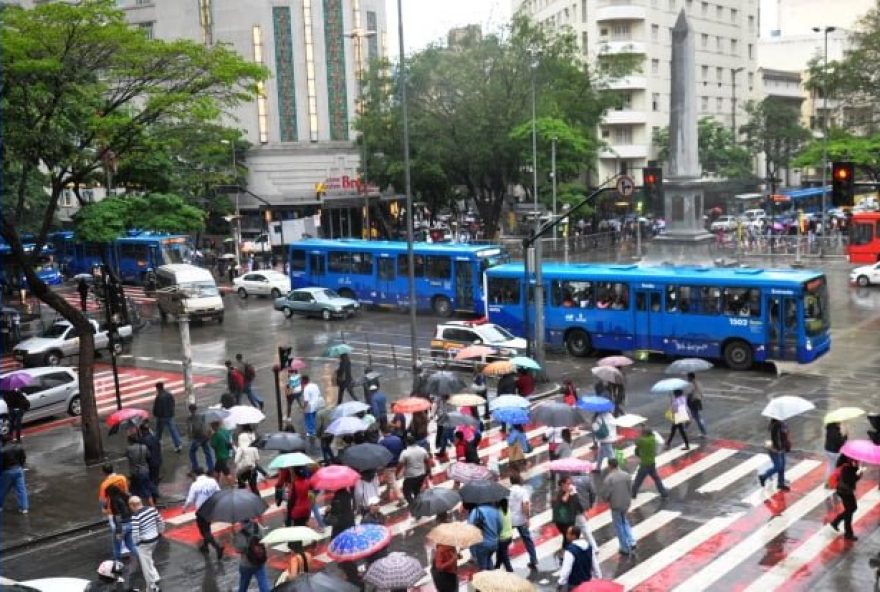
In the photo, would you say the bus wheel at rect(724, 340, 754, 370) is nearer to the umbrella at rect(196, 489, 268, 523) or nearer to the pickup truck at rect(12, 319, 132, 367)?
the umbrella at rect(196, 489, 268, 523)

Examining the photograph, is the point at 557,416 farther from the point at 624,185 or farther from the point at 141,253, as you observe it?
the point at 141,253

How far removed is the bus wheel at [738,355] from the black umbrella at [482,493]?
1591 cm

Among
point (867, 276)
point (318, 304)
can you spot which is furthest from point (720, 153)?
point (318, 304)

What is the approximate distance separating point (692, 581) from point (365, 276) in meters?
29.5

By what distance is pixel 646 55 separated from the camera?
8100 cm

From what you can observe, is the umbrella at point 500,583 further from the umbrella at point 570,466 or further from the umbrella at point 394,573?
the umbrella at point 570,466

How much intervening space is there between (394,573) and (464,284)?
27928mm

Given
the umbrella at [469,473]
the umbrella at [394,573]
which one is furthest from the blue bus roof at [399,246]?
the umbrella at [394,573]

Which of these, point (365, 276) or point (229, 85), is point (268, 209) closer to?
point (365, 276)

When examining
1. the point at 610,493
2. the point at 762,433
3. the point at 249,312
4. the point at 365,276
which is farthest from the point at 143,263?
the point at 610,493

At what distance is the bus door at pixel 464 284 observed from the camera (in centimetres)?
3797

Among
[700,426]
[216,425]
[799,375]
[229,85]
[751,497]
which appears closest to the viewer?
[751,497]

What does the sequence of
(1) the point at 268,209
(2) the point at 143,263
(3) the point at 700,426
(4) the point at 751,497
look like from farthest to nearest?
1. (1) the point at 268,209
2. (2) the point at 143,263
3. (3) the point at 700,426
4. (4) the point at 751,497

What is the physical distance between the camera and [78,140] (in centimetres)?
2350
